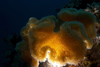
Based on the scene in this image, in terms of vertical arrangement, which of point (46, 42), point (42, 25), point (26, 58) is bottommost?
point (26, 58)

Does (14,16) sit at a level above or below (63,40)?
above

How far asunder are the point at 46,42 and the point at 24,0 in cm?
7442

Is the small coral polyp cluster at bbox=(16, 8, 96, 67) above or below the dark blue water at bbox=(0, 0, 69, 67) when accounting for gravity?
below

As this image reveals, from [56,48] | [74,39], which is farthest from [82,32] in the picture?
[56,48]

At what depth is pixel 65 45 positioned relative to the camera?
153 cm

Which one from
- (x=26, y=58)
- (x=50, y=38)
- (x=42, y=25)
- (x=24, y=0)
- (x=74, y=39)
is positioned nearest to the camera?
(x=74, y=39)

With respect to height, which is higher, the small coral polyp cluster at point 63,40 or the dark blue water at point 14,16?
the dark blue water at point 14,16

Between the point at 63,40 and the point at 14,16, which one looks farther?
the point at 14,16

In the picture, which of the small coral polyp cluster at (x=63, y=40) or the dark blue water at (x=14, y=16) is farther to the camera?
the dark blue water at (x=14, y=16)

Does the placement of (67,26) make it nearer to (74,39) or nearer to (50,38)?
(74,39)

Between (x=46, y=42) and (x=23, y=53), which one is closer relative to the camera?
(x=46, y=42)

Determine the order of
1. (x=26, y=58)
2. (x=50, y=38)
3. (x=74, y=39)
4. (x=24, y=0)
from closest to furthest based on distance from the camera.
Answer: (x=74, y=39) → (x=50, y=38) → (x=26, y=58) → (x=24, y=0)

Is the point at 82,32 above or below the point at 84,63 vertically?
above

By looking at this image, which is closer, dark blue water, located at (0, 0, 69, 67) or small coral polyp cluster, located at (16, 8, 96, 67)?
small coral polyp cluster, located at (16, 8, 96, 67)
